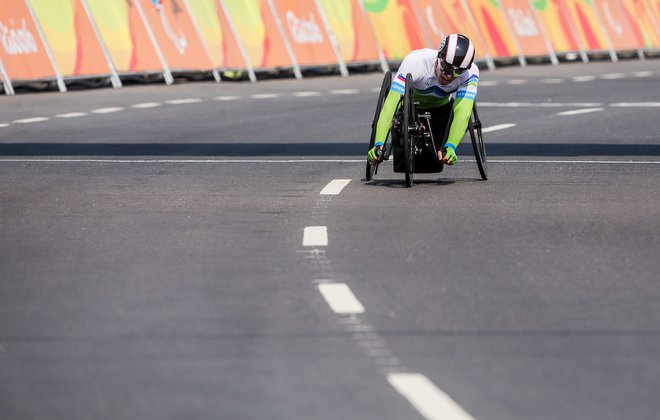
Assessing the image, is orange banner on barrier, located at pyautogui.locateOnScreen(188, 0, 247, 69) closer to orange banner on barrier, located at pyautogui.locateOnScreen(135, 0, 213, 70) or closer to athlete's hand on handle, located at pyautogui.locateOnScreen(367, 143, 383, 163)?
orange banner on barrier, located at pyautogui.locateOnScreen(135, 0, 213, 70)

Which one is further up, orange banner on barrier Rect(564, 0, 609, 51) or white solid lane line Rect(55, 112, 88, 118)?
white solid lane line Rect(55, 112, 88, 118)

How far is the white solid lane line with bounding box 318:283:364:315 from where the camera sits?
7898 millimetres

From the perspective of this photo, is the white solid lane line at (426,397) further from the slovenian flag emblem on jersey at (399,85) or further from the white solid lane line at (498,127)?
the white solid lane line at (498,127)

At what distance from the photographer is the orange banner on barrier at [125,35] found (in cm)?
3038

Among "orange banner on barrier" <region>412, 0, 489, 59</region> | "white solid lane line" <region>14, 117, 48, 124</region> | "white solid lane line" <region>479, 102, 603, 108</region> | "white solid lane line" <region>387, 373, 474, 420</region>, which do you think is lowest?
"orange banner on barrier" <region>412, 0, 489, 59</region>

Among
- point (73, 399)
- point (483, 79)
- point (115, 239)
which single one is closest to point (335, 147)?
point (115, 239)

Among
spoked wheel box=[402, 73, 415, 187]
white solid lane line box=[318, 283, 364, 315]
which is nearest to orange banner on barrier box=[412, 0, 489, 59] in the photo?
spoked wheel box=[402, 73, 415, 187]

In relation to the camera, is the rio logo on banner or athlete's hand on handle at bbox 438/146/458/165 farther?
the rio logo on banner

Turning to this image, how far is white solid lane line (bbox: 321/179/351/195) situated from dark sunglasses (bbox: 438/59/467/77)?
4.11 ft

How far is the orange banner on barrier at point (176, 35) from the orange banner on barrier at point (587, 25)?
60.0 ft

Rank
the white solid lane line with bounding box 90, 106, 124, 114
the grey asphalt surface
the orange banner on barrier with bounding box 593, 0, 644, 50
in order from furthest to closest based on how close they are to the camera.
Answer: the orange banner on barrier with bounding box 593, 0, 644, 50 → the white solid lane line with bounding box 90, 106, 124, 114 → the grey asphalt surface

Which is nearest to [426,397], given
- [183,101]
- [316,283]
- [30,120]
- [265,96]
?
[316,283]

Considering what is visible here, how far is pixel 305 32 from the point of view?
1404 inches

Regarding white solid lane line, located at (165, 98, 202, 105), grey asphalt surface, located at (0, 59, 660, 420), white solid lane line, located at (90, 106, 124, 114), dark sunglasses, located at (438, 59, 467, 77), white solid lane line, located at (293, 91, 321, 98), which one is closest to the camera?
grey asphalt surface, located at (0, 59, 660, 420)
